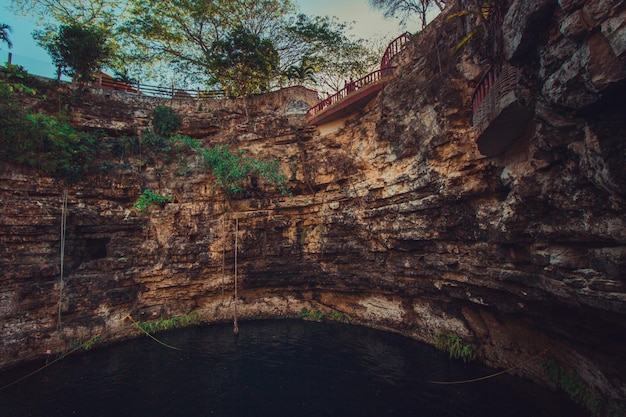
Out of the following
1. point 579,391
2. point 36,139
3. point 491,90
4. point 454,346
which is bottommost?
point 454,346

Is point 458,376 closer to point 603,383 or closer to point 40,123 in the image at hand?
point 603,383

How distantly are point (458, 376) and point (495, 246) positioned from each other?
16.5ft

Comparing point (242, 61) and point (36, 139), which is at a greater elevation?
point (242, 61)

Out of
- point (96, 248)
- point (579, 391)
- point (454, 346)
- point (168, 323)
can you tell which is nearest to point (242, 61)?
point (96, 248)

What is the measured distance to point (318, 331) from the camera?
49.6 feet

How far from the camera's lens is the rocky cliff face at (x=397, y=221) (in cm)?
480

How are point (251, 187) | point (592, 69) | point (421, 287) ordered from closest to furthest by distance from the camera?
point (592, 69)
point (421, 287)
point (251, 187)

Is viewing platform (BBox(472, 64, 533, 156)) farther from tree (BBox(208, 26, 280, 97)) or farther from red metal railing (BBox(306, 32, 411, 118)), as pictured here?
tree (BBox(208, 26, 280, 97))

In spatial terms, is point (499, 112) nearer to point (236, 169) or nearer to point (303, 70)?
point (236, 169)

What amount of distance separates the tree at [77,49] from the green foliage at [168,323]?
45.4 feet

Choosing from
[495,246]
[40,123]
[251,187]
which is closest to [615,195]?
[495,246]

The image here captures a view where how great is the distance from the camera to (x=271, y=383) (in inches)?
400

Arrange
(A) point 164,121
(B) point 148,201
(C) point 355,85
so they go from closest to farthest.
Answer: (C) point 355,85 → (B) point 148,201 → (A) point 164,121

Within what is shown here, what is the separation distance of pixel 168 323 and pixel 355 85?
16.2m
